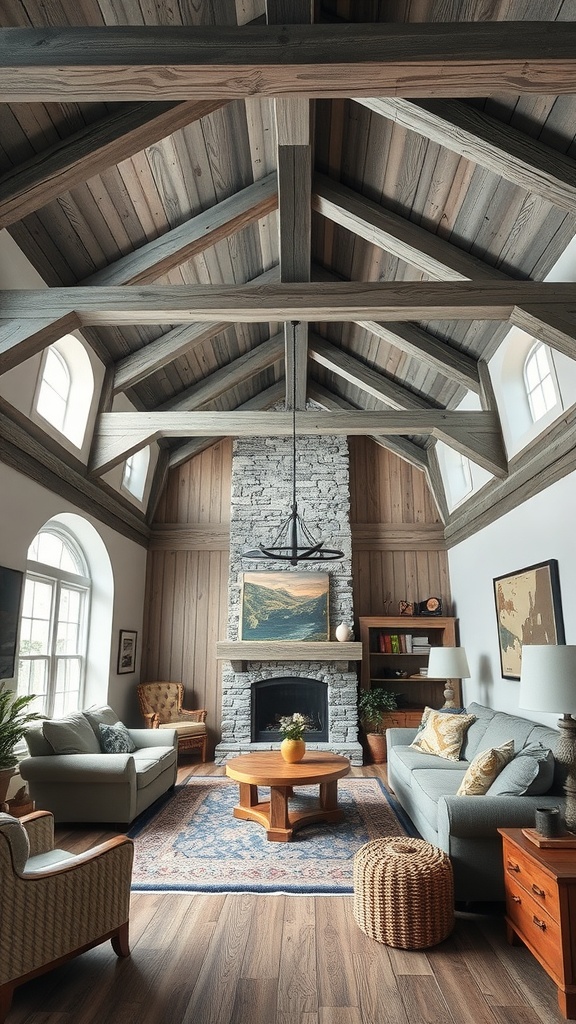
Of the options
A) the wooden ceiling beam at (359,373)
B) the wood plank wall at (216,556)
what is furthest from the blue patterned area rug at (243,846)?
the wooden ceiling beam at (359,373)

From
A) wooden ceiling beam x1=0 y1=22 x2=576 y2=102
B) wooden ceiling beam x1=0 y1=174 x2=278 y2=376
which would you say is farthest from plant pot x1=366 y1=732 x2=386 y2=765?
wooden ceiling beam x1=0 y1=22 x2=576 y2=102

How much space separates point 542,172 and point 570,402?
1.58m

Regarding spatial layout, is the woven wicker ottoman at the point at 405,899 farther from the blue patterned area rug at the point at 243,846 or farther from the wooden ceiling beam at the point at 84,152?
the wooden ceiling beam at the point at 84,152

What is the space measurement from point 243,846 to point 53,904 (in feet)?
6.79

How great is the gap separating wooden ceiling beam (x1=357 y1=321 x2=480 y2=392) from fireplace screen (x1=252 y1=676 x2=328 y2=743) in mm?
4005

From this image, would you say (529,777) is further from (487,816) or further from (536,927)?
(536,927)

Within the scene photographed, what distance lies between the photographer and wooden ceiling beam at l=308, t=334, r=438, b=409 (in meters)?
6.98

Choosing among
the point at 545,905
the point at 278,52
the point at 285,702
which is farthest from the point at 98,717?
the point at 278,52

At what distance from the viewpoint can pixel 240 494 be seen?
26.5 feet

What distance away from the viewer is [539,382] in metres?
5.03

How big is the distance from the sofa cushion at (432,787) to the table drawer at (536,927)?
0.78m

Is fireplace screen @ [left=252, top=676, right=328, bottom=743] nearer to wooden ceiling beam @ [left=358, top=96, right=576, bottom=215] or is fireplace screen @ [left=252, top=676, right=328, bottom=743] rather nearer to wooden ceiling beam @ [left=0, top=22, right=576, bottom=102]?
wooden ceiling beam @ [left=358, top=96, right=576, bottom=215]

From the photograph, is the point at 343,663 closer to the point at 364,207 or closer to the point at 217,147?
the point at 364,207

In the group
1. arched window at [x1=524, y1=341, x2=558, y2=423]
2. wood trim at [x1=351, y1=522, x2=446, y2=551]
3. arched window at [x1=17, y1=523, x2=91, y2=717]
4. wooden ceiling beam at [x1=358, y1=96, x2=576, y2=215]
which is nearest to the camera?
wooden ceiling beam at [x1=358, y1=96, x2=576, y2=215]
